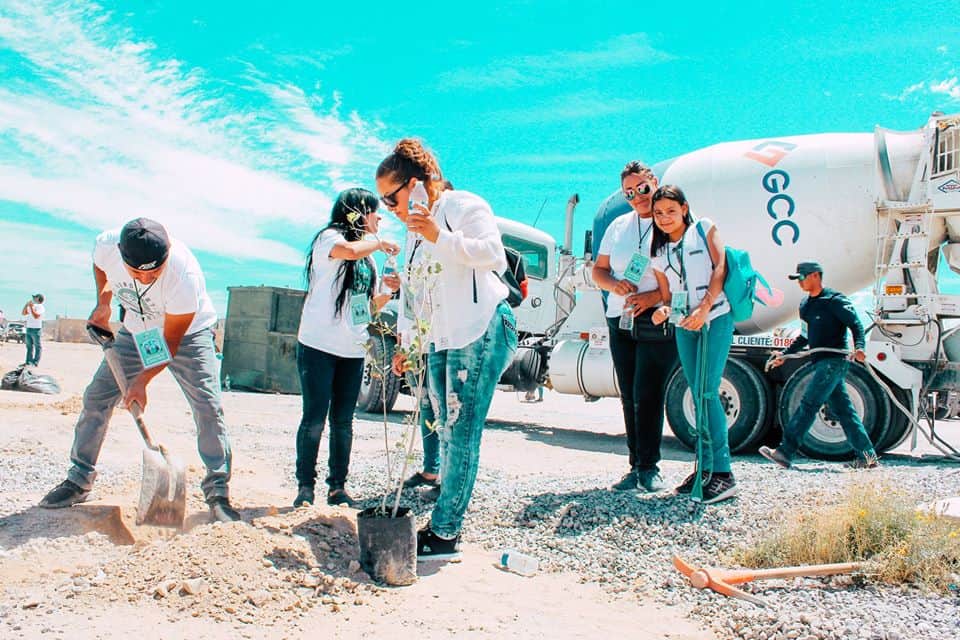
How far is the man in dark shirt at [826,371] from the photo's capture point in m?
6.54

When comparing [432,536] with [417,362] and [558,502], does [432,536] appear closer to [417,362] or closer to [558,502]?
[417,362]

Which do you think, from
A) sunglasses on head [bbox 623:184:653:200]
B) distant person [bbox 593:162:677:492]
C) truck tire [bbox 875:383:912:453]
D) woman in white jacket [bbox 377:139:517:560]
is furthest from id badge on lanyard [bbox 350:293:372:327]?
truck tire [bbox 875:383:912:453]

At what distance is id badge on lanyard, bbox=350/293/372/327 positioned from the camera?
404cm

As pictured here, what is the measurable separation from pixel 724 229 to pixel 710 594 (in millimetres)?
5690

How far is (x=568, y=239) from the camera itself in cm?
1123

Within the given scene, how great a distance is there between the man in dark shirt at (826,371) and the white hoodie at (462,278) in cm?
412

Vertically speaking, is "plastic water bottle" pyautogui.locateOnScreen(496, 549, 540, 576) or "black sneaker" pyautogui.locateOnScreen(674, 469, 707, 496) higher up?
"black sneaker" pyautogui.locateOnScreen(674, 469, 707, 496)

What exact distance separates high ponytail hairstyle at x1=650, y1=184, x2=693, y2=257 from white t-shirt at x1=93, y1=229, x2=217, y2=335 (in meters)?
2.53

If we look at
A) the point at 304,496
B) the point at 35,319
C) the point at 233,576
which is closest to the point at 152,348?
the point at 304,496

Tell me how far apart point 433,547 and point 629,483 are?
1.73 meters

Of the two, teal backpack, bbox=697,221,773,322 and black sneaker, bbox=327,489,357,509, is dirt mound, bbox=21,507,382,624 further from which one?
teal backpack, bbox=697,221,773,322

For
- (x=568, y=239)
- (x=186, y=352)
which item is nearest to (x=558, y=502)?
(x=186, y=352)

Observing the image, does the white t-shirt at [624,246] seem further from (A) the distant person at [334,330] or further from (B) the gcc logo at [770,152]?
(B) the gcc logo at [770,152]

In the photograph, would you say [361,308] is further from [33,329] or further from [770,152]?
[33,329]
